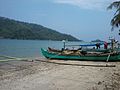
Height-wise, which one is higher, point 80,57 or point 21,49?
point 80,57

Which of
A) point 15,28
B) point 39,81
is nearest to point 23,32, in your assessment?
point 15,28

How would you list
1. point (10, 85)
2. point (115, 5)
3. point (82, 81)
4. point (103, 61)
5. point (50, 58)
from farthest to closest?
1. point (50, 58)
2. point (103, 61)
3. point (115, 5)
4. point (82, 81)
5. point (10, 85)

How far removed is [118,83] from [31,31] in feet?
610

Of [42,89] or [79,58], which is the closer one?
[42,89]

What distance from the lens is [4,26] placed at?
184 m

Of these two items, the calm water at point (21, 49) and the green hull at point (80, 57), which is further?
the calm water at point (21, 49)

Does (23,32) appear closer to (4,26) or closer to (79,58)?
(4,26)

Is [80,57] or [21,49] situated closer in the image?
[80,57]

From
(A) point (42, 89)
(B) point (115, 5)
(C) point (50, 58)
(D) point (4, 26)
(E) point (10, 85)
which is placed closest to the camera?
(A) point (42, 89)

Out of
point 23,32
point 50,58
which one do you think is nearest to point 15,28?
point 23,32

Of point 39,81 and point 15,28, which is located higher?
point 15,28

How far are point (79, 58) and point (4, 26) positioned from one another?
165m

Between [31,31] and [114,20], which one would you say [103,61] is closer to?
[114,20]

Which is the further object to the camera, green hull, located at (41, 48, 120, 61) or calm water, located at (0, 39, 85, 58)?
calm water, located at (0, 39, 85, 58)
